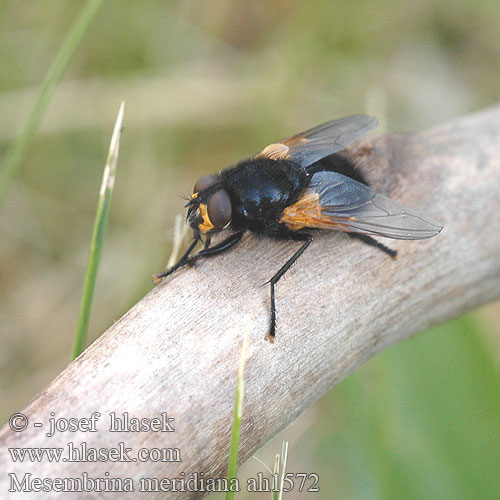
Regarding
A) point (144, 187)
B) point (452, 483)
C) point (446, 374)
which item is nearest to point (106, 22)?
point (144, 187)

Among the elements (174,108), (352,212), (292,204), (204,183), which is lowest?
(352,212)

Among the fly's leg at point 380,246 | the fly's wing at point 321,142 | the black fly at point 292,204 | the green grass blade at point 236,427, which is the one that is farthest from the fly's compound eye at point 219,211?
the green grass blade at point 236,427

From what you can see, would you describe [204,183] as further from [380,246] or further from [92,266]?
[380,246]

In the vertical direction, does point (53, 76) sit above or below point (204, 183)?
above

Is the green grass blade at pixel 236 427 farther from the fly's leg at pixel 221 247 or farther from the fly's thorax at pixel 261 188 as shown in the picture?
the fly's thorax at pixel 261 188

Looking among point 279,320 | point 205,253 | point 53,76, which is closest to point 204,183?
point 205,253

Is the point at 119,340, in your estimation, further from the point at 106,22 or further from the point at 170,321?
the point at 106,22

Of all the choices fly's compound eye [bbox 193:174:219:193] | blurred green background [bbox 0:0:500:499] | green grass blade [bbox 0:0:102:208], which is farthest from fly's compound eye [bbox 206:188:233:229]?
blurred green background [bbox 0:0:500:499]

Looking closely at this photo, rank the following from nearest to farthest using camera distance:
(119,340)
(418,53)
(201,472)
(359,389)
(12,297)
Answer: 1. (201,472)
2. (119,340)
3. (359,389)
4. (12,297)
5. (418,53)
